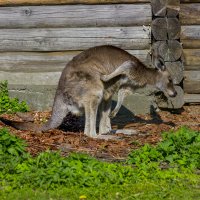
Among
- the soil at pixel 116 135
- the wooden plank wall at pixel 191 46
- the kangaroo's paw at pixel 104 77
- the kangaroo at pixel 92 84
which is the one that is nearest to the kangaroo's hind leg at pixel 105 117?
the kangaroo at pixel 92 84

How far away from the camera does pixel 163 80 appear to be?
10516 millimetres

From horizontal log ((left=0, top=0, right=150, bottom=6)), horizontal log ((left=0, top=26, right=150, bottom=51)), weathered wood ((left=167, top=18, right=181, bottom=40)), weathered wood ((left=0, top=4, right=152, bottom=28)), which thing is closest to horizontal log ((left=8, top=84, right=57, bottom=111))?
horizontal log ((left=0, top=26, right=150, bottom=51))

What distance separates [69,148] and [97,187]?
1891mm

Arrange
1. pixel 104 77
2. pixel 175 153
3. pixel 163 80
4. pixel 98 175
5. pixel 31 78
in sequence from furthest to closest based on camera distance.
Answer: pixel 31 78, pixel 163 80, pixel 104 77, pixel 175 153, pixel 98 175

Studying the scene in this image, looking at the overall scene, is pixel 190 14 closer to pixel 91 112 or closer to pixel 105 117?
pixel 105 117

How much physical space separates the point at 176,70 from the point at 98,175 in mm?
4474

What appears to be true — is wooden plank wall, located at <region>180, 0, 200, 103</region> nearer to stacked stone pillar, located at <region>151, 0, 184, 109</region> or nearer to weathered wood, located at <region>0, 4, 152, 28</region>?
stacked stone pillar, located at <region>151, 0, 184, 109</region>

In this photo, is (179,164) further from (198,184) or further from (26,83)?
(26,83)

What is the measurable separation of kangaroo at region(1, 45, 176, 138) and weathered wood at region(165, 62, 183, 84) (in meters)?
1.06

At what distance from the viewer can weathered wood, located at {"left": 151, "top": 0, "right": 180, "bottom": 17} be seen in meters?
10.9

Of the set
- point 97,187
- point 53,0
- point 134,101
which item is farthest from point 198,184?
point 53,0

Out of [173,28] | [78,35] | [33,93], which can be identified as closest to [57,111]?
[33,93]

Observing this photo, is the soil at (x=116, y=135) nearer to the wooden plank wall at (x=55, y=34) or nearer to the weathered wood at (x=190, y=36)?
the wooden plank wall at (x=55, y=34)

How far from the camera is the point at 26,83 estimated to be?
1127 cm
